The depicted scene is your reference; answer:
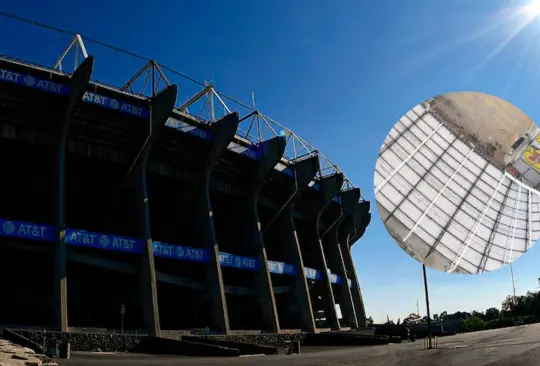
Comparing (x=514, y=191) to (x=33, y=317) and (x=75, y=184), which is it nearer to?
(x=75, y=184)

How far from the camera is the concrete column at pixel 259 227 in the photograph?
46844 mm

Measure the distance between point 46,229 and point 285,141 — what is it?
25.0 meters

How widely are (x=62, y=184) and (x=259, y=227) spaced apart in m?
21.5

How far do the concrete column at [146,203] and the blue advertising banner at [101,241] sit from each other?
936mm

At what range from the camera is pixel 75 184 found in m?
43.8

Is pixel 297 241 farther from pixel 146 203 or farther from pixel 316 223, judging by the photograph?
pixel 146 203

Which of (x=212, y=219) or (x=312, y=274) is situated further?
(x=312, y=274)

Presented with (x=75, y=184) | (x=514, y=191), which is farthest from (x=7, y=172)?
(x=514, y=191)

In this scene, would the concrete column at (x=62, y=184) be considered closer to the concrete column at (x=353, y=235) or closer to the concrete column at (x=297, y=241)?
the concrete column at (x=297, y=241)

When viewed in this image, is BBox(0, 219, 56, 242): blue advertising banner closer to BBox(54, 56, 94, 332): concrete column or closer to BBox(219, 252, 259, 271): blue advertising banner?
BBox(54, 56, 94, 332): concrete column

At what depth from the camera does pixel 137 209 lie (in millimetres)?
39781

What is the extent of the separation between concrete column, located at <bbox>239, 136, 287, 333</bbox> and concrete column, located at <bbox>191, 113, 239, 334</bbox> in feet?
17.2

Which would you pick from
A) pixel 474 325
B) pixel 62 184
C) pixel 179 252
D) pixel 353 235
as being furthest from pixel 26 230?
pixel 474 325

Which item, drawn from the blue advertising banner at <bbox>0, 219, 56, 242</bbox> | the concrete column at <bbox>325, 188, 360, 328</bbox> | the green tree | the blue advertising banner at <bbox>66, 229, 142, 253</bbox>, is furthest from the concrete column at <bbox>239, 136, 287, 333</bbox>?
the green tree
